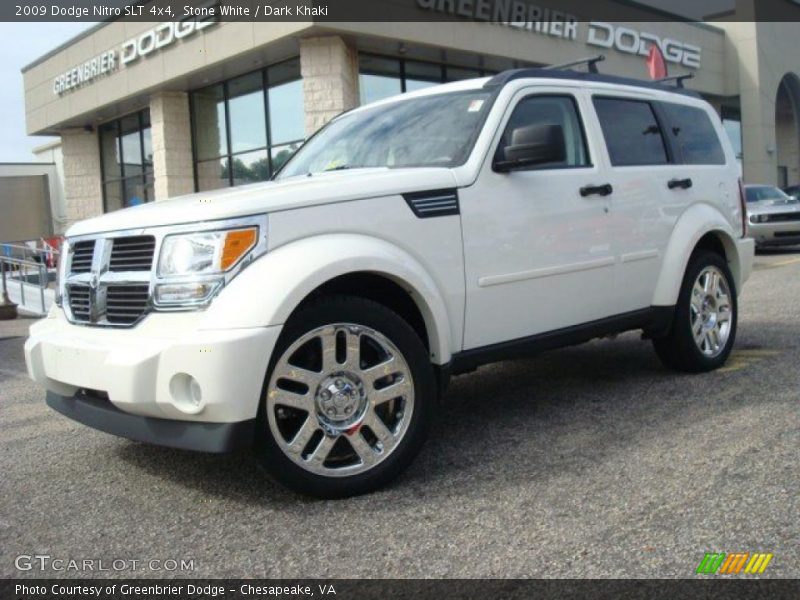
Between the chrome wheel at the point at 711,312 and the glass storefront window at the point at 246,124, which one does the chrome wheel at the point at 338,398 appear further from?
the glass storefront window at the point at 246,124

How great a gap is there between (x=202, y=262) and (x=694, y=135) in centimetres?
393

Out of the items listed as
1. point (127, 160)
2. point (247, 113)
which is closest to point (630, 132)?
point (247, 113)

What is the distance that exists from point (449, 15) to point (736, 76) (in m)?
14.7

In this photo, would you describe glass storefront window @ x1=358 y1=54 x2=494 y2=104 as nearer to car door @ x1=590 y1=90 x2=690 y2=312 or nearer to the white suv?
car door @ x1=590 y1=90 x2=690 y2=312

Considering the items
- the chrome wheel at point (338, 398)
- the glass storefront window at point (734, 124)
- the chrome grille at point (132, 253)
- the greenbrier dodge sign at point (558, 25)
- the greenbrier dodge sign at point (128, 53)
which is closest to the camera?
the chrome wheel at point (338, 398)

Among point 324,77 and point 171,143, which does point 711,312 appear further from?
point 171,143

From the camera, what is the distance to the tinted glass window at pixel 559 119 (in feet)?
14.4

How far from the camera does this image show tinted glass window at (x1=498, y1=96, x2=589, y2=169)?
440cm

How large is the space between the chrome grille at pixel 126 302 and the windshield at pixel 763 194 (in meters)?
16.2

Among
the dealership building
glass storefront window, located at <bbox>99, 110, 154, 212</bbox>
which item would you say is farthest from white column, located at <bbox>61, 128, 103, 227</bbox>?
glass storefront window, located at <bbox>99, 110, 154, 212</bbox>

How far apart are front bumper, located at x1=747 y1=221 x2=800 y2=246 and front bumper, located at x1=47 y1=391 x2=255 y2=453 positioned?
598 inches

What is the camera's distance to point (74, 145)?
80.6 ft

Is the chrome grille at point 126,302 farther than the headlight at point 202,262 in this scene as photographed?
Yes

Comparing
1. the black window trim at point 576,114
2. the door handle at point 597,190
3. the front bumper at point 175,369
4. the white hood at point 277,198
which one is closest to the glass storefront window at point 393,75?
the black window trim at point 576,114
